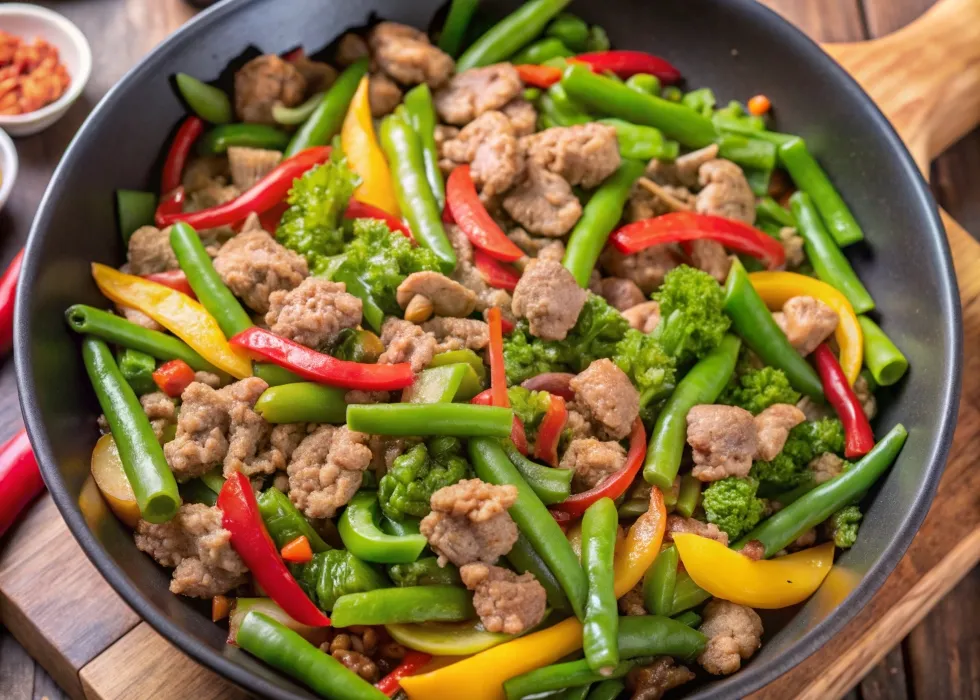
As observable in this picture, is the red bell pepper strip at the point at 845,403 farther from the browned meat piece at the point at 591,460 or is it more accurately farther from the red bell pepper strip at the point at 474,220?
the red bell pepper strip at the point at 474,220

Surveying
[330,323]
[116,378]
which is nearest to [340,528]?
[330,323]

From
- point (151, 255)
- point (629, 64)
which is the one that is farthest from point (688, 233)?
point (151, 255)

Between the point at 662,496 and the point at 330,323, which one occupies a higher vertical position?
the point at 330,323

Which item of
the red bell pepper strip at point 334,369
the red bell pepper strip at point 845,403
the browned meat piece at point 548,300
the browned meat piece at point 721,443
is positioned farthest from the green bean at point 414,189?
the red bell pepper strip at point 845,403

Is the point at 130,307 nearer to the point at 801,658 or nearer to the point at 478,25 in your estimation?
the point at 478,25

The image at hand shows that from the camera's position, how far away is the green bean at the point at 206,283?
371cm

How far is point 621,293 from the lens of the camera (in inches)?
163

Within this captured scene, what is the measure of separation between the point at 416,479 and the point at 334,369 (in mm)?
493

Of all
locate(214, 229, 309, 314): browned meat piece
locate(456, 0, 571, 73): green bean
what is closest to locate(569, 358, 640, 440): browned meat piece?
locate(214, 229, 309, 314): browned meat piece

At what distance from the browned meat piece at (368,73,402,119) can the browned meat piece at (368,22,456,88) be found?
0.04m

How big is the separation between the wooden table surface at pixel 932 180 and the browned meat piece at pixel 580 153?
6.89ft

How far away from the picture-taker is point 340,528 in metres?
3.38

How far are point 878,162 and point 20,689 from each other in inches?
170

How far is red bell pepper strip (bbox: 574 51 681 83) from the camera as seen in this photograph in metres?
4.69
